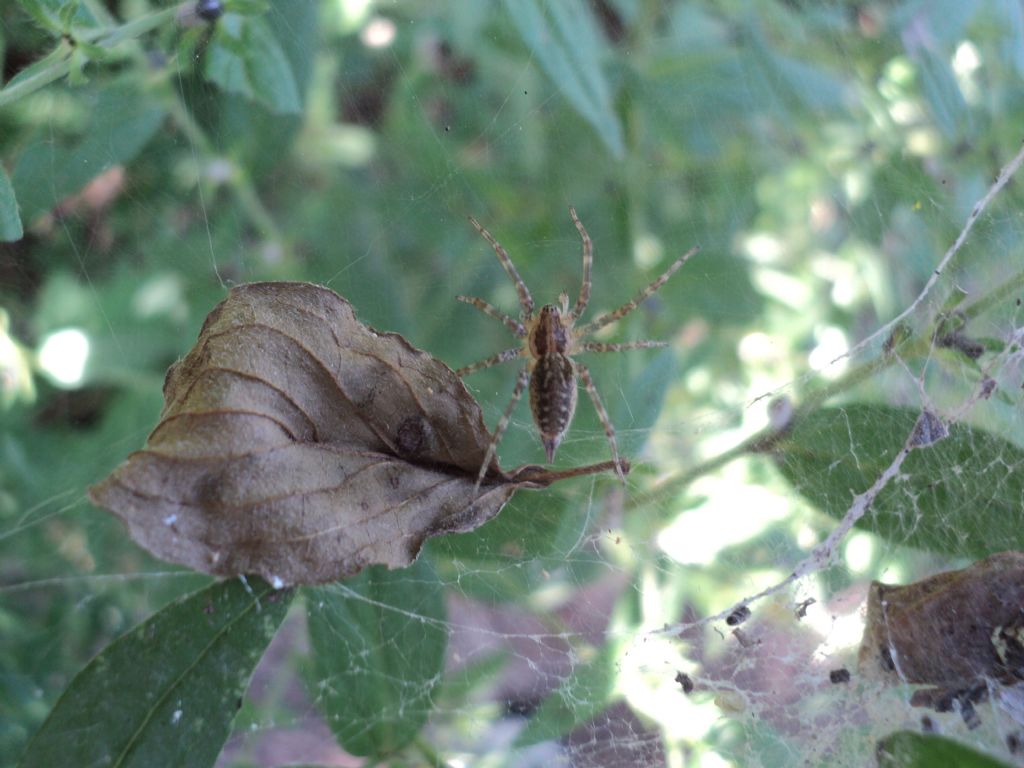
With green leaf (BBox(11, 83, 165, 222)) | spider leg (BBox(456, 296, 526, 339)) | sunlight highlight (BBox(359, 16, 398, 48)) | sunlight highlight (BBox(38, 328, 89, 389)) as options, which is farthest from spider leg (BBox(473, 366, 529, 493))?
sunlight highlight (BBox(38, 328, 89, 389))

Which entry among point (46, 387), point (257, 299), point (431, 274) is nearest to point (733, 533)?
point (431, 274)

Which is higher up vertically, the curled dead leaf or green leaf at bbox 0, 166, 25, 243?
green leaf at bbox 0, 166, 25, 243

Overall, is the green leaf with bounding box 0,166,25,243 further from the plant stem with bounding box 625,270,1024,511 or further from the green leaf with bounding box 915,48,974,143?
the green leaf with bounding box 915,48,974,143

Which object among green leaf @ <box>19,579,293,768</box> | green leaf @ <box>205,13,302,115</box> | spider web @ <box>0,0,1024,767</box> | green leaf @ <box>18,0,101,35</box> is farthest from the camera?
green leaf @ <box>205,13,302,115</box>

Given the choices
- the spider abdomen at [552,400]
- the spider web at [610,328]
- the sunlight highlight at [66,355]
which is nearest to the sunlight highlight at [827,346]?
the spider web at [610,328]

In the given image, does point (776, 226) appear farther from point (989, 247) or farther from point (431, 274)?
point (431, 274)

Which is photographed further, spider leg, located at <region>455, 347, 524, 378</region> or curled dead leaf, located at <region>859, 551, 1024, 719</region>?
spider leg, located at <region>455, 347, 524, 378</region>
